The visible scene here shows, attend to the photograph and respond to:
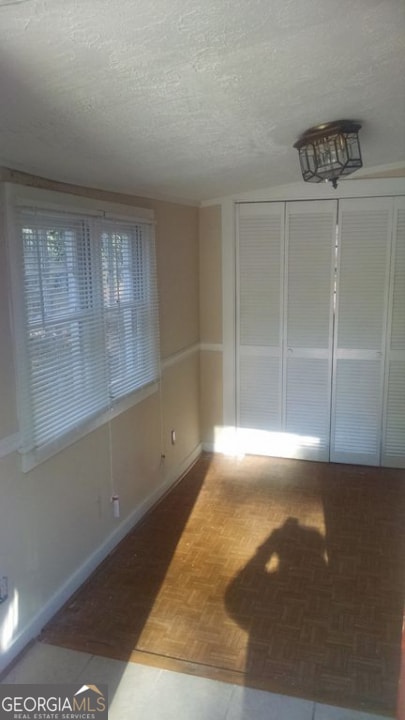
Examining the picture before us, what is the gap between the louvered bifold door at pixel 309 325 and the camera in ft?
15.5

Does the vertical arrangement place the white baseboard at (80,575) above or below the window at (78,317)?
below

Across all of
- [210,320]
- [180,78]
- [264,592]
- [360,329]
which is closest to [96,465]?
[264,592]

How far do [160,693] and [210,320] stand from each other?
3.29 meters

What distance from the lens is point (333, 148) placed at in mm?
2738

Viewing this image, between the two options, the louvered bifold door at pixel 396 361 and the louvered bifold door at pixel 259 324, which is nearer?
the louvered bifold door at pixel 396 361

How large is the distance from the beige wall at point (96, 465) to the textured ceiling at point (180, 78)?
1.68ft

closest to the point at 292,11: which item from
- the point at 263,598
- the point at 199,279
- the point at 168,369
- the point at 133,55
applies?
the point at 133,55

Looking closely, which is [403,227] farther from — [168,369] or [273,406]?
[168,369]

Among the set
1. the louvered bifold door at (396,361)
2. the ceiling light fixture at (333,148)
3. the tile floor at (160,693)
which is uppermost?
the ceiling light fixture at (333,148)

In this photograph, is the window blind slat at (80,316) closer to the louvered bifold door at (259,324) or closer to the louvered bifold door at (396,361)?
the louvered bifold door at (259,324)

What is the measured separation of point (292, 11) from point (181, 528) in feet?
10.8

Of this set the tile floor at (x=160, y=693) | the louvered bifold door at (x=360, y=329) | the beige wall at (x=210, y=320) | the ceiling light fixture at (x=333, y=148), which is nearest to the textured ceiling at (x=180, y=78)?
the ceiling light fixture at (x=333, y=148)

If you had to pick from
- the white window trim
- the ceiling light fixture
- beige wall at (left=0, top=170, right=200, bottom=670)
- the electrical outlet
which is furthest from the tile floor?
the ceiling light fixture

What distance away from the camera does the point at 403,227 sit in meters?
4.54
